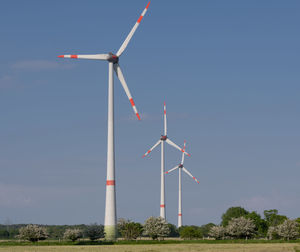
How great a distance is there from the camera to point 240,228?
156 meters

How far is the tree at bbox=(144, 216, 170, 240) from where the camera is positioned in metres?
155

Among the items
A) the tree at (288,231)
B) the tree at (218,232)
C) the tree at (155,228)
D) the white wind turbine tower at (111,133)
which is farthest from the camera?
the tree at (218,232)

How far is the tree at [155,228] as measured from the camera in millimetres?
154625

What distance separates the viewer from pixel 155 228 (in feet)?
507

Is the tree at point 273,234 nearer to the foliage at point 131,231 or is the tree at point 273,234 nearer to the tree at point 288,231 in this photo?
the tree at point 288,231

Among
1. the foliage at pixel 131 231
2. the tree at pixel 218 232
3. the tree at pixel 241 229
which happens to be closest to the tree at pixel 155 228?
the foliage at pixel 131 231

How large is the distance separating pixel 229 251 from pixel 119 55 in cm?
5946

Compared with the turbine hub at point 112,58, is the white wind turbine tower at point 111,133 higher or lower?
lower

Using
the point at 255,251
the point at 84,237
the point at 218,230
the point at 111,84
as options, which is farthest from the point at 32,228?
the point at 255,251

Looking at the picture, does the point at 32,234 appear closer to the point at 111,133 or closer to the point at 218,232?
the point at 111,133

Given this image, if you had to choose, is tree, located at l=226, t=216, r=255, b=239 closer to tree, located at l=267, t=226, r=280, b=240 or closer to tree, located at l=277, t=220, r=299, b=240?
tree, located at l=277, t=220, r=299, b=240

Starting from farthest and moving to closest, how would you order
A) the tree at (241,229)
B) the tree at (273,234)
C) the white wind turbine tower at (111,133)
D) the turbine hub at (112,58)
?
the tree at (273,234)
the tree at (241,229)
the turbine hub at (112,58)
the white wind turbine tower at (111,133)

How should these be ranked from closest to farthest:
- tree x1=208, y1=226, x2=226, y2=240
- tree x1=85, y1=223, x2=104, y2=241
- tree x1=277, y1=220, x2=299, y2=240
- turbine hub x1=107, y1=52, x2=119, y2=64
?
turbine hub x1=107, y1=52, x2=119, y2=64
tree x1=85, y1=223, x2=104, y2=241
tree x1=277, y1=220, x2=299, y2=240
tree x1=208, y1=226, x2=226, y2=240

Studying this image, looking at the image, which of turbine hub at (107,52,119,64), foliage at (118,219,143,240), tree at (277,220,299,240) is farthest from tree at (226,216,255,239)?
turbine hub at (107,52,119,64)
